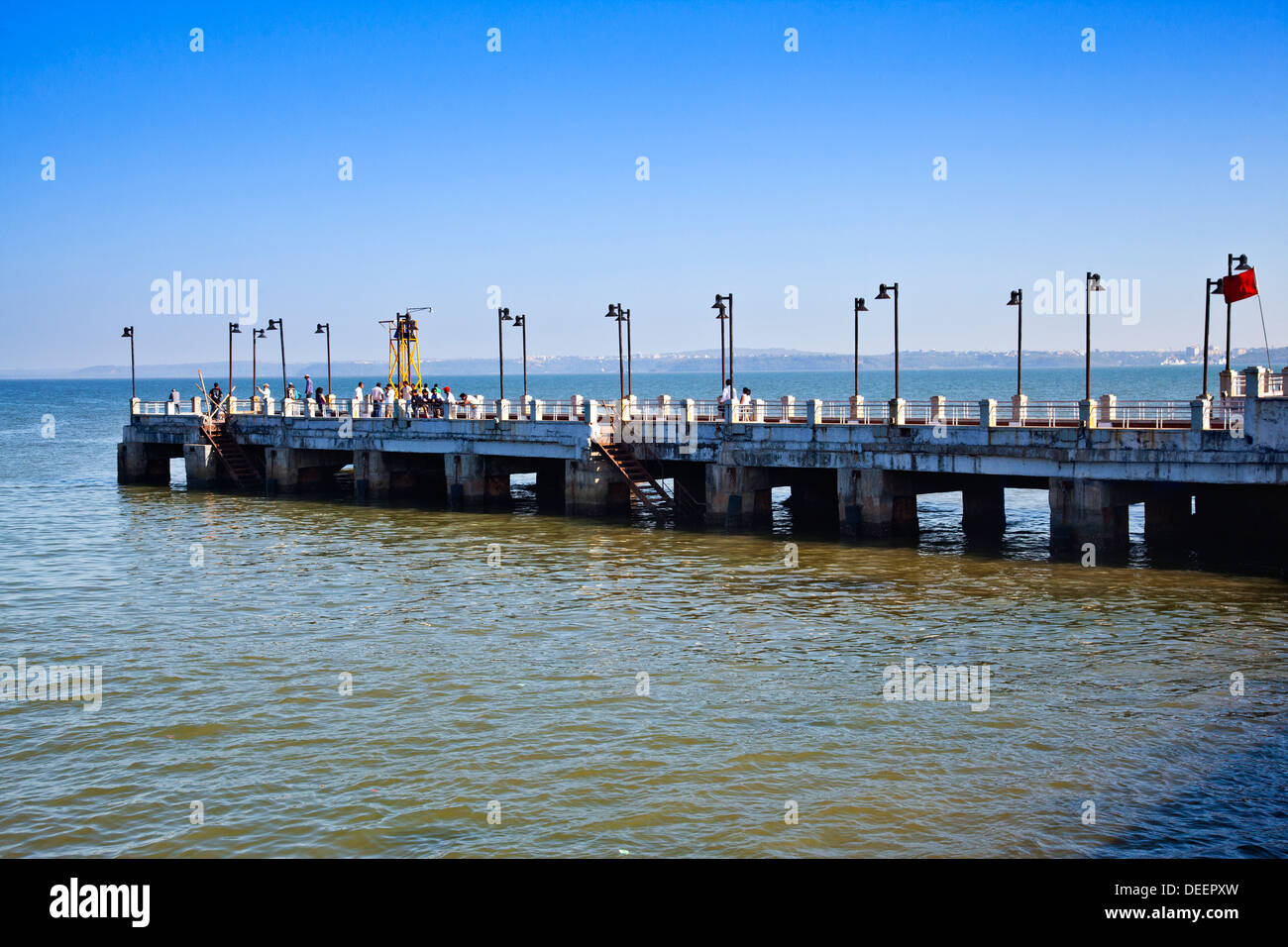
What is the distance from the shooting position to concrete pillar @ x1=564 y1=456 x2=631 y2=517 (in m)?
43.7

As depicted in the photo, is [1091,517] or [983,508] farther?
[983,508]

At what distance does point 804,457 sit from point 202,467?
3149cm

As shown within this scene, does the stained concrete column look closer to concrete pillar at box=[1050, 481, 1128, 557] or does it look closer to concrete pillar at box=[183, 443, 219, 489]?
concrete pillar at box=[1050, 481, 1128, 557]

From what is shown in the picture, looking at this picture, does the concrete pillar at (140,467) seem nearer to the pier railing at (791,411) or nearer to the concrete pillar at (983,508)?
the pier railing at (791,411)

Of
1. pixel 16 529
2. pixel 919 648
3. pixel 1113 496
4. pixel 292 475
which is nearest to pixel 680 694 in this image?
pixel 919 648

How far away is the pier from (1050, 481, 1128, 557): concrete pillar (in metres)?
0.04

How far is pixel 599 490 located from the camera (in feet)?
143

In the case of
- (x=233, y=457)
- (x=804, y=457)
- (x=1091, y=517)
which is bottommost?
(x=1091, y=517)

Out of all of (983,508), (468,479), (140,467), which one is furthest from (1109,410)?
(140,467)

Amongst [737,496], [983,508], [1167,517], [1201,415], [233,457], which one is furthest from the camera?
[233,457]

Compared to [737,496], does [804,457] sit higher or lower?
higher

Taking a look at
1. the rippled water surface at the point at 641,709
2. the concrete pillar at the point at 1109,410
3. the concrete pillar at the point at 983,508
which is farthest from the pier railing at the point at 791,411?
the rippled water surface at the point at 641,709

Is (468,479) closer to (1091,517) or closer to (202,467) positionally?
(202,467)
